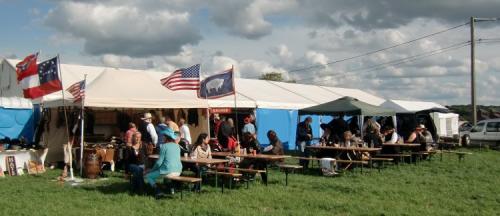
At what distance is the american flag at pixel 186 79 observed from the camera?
12.5m

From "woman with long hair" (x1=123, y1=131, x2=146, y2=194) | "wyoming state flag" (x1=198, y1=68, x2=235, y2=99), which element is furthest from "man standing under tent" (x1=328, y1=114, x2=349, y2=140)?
"woman with long hair" (x1=123, y1=131, x2=146, y2=194)

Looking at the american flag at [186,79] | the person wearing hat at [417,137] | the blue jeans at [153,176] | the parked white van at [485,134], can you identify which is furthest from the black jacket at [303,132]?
the parked white van at [485,134]

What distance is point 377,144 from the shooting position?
1355cm

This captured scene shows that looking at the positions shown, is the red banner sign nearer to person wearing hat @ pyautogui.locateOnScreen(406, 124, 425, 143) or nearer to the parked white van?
person wearing hat @ pyautogui.locateOnScreen(406, 124, 425, 143)

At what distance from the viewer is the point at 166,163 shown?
7988 millimetres

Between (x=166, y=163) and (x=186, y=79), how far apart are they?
476 cm

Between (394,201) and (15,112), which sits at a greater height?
(15,112)

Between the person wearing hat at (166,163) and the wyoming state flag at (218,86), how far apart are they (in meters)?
4.37

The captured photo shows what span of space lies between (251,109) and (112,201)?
1010 cm

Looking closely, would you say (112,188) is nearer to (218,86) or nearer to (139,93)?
(139,93)

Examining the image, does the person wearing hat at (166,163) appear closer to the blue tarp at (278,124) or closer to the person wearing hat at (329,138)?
the person wearing hat at (329,138)

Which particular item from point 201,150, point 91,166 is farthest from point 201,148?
point 91,166

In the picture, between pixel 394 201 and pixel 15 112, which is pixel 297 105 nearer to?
pixel 15 112

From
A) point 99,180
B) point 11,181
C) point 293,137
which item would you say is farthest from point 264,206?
point 293,137
